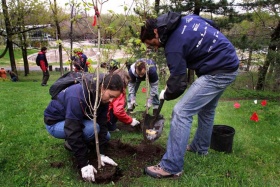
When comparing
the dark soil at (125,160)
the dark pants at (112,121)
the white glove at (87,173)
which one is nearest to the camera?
the white glove at (87,173)

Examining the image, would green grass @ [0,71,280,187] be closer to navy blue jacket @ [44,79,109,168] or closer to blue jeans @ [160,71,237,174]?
blue jeans @ [160,71,237,174]

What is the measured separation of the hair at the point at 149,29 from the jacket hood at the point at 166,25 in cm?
5

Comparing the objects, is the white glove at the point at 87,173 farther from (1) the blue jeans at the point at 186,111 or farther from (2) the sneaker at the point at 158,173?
(1) the blue jeans at the point at 186,111

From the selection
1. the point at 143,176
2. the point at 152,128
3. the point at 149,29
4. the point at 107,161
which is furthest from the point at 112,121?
the point at 149,29

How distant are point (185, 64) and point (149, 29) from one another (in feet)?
A: 1.59

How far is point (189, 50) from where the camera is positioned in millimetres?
2479

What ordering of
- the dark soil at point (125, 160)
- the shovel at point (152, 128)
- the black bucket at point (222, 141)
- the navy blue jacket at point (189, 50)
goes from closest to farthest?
the navy blue jacket at point (189, 50) → the dark soil at point (125, 160) → the black bucket at point (222, 141) → the shovel at point (152, 128)

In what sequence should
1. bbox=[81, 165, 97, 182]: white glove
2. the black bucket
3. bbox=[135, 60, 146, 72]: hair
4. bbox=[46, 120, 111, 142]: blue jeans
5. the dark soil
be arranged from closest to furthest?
bbox=[81, 165, 97, 182]: white glove < the dark soil < bbox=[46, 120, 111, 142]: blue jeans < the black bucket < bbox=[135, 60, 146, 72]: hair

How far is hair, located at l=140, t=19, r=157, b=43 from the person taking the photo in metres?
Answer: 2.48


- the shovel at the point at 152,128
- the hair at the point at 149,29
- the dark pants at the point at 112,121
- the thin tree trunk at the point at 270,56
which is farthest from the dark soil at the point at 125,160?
the thin tree trunk at the point at 270,56

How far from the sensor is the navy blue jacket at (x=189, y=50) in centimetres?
241

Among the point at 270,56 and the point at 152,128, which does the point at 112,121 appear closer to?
the point at 152,128

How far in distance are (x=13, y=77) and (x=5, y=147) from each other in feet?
50.6

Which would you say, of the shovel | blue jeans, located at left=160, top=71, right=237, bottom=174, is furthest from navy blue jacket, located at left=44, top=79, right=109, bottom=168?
the shovel
